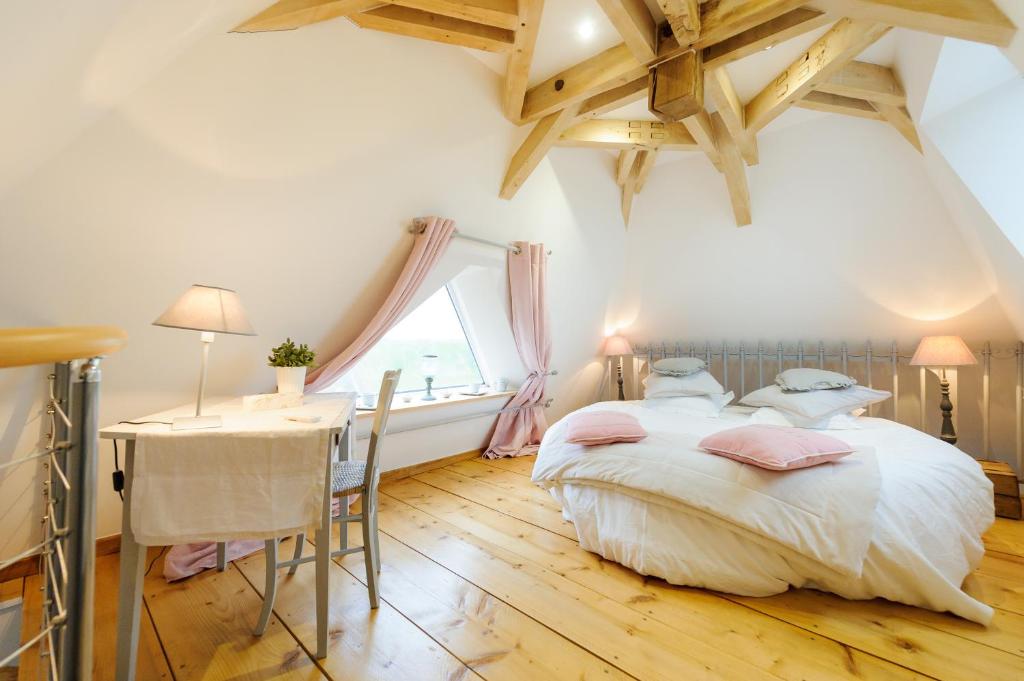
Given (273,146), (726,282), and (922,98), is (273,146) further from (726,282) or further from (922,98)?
(726,282)

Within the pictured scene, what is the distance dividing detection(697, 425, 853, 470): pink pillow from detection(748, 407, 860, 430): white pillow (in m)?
0.81

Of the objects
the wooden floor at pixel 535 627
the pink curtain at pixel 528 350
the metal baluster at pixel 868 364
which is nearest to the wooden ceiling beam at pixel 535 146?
the pink curtain at pixel 528 350

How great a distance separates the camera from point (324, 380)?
2.80 meters

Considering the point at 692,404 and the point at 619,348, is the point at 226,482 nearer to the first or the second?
the point at 692,404

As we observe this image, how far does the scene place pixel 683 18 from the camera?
6.53ft

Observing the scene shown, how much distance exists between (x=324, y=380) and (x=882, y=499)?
2.89 metres

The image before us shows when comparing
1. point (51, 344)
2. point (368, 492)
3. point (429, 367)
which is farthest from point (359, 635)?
point (429, 367)

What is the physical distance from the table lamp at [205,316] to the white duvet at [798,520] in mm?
1780

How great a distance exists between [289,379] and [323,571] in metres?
1.10

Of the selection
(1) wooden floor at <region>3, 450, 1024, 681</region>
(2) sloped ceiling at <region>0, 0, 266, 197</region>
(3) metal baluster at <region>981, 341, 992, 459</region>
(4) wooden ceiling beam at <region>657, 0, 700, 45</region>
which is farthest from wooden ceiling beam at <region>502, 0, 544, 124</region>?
(3) metal baluster at <region>981, 341, 992, 459</region>

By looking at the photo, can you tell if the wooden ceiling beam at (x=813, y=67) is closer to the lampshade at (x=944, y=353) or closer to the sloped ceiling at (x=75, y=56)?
the lampshade at (x=944, y=353)

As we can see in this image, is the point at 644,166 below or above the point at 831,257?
above

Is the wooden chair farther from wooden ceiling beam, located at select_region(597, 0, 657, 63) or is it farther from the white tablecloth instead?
wooden ceiling beam, located at select_region(597, 0, 657, 63)

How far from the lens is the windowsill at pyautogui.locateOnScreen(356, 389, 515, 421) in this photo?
124 inches
